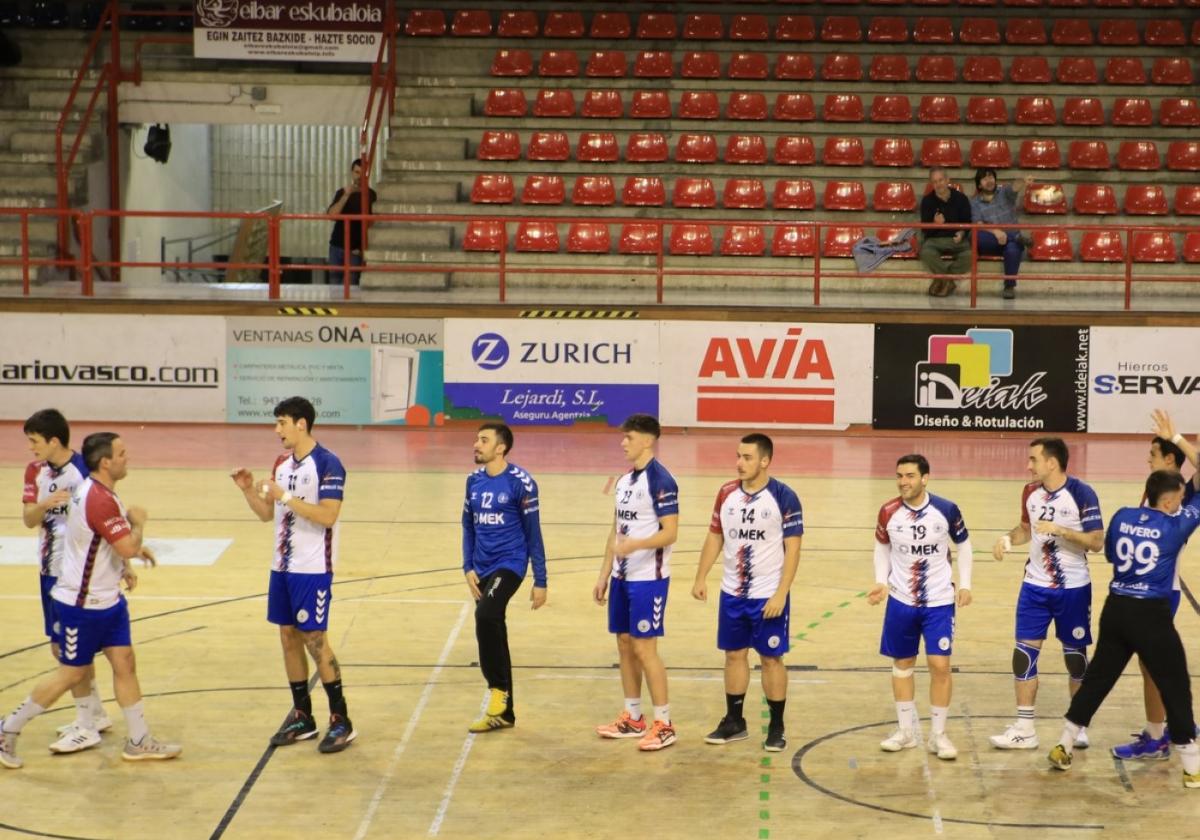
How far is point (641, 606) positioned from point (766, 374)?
12786 mm

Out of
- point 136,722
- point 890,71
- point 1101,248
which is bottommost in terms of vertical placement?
point 136,722

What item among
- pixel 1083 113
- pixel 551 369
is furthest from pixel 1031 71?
pixel 551 369

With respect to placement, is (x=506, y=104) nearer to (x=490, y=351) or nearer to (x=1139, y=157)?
(x=490, y=351)

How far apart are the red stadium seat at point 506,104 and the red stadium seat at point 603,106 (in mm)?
1030

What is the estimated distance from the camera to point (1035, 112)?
86.6ft

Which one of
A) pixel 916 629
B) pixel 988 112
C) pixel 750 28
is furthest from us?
pixel 750 28

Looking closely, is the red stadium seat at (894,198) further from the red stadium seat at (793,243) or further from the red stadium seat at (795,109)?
the red stadium seat at (795,109)

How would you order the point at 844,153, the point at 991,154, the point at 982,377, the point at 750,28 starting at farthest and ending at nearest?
the point at 750,28
the point at 844,153
the point at 991,154
the point at 982,377

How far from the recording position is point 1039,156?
25.7m

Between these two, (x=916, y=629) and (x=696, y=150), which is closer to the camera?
(x=916, y=629)

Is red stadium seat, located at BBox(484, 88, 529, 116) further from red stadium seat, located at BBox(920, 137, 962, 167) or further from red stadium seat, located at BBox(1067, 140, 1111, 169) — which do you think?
red stadium seat, located at BBox(1067, 140, 1111, 169)

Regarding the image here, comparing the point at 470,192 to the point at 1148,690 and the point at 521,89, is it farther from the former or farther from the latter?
the point at 1148,690

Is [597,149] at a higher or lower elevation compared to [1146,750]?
higher

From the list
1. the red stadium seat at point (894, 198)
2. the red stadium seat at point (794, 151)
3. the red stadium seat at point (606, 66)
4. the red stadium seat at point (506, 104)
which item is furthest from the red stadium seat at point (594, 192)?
the red stadium seat at point (894, 198)
